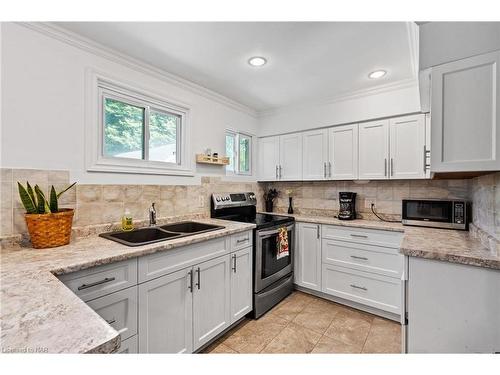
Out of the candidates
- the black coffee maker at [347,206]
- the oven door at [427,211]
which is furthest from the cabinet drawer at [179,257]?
the oven door at [427,211]

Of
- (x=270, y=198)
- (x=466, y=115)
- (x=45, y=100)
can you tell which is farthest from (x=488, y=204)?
(x=45, y=100)

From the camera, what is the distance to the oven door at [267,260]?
2.34 m

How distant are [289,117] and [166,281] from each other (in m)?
2.55

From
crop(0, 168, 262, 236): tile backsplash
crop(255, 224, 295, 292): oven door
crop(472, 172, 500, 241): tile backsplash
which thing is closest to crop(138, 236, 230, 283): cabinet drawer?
crop(255, 224, 295, 292): oven door

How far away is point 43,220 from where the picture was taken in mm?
1371

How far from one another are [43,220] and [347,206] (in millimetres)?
2755

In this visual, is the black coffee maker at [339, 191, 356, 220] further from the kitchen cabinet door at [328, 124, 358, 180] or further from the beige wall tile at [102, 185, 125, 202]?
the beige wall tile at [102, 185, 125, 202]

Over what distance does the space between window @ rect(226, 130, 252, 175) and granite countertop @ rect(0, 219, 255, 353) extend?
1.96 meters

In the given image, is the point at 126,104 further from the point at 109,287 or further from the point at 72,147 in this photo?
the point at 109,287

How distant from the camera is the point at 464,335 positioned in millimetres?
1235

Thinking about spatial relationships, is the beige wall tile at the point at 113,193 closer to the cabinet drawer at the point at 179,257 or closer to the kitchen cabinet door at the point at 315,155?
the cabinet drawer at the point at 179,257

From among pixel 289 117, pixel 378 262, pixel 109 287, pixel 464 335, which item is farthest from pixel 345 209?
pixel 109 287

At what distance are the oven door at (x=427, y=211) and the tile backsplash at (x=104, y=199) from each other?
205 cm

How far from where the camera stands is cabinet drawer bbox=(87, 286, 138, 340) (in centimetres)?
126
